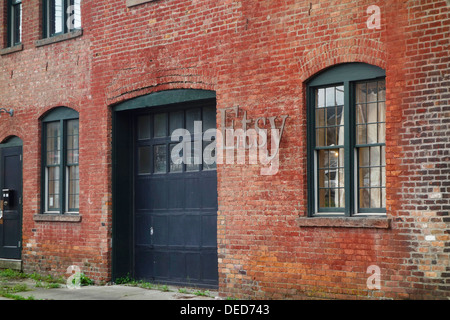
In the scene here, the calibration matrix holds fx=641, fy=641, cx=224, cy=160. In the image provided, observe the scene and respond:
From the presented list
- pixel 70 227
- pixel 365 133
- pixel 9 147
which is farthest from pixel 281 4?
pixel 9 147

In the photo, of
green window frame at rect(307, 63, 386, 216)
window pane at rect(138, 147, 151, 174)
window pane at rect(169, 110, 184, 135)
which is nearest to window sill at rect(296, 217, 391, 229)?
green window frame at rect(307, 63, 386, 216)

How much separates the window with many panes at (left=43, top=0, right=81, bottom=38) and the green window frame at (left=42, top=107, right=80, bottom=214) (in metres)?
1.83

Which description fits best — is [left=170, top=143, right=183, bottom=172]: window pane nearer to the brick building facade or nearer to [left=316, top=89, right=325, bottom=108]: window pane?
the brick building facade

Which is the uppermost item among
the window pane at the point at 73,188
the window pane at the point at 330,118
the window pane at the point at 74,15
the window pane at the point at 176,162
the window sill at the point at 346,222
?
the window pane at the point at 74,15

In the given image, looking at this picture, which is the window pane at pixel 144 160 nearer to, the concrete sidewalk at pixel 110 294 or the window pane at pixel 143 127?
the window pane at pixel 143 127

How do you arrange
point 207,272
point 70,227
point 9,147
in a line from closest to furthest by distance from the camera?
1. point 207,272
2. point 70,227
3. point 9,147

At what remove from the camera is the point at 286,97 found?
10.1m

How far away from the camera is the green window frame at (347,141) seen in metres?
9.29

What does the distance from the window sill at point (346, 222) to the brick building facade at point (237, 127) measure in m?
0.02

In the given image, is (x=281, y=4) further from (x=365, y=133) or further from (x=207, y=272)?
(x=207, y=272)

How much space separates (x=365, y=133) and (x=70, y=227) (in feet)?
23.4

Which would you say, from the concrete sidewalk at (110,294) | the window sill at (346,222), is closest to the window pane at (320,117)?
the window sill at (346,222)

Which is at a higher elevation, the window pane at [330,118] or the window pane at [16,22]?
the window pane at [16,22]

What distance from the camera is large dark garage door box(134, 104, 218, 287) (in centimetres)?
1179
